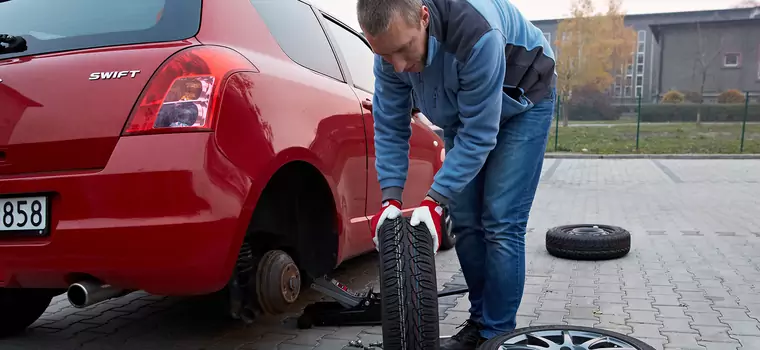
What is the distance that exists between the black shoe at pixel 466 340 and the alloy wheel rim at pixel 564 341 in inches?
13.4

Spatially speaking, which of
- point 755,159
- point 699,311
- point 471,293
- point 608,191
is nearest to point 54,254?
point 471,293

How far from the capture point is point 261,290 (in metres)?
2.33

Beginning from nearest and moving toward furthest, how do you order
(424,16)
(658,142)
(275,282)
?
(424,16) → (275,282) → (658,142)

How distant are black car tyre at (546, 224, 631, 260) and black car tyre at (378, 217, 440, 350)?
9.10 feet

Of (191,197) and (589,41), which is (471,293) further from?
(589,41)

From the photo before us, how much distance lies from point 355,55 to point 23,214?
2.11 metres

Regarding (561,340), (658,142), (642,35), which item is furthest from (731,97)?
(561,340)

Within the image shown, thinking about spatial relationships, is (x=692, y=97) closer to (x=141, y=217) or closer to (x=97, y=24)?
(x=97, y=24)

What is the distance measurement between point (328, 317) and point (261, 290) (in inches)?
26.9

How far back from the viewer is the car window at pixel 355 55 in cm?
339

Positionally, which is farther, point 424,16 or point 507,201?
point 507,201

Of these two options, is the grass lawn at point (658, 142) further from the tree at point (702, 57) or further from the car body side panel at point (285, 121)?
the tree at point (702, 57)

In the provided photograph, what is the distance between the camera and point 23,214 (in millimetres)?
1984

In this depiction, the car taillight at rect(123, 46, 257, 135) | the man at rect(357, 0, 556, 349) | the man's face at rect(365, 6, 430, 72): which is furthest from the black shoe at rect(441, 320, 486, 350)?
the car taillight at rect(123, 46, 257, 135)
